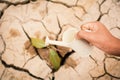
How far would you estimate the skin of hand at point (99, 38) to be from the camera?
5.20 feet

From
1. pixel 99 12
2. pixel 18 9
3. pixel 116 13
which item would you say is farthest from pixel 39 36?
pixel 116 13

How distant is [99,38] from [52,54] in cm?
60

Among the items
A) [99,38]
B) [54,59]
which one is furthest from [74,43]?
[54,59]

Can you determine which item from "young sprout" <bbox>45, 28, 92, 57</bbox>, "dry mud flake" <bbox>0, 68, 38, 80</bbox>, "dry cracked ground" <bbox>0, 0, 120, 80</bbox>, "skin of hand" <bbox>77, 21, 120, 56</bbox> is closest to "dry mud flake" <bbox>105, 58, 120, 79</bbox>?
Answer: "dry cracked ground" <bbox>0, 0, 120, 80</bbox>

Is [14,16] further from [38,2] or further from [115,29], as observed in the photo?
[115,29]

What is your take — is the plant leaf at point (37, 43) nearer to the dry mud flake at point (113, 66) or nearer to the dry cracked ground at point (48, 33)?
the dry cracked ground at point (48, 33)

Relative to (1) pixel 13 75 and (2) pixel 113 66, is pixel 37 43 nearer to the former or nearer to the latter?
(1) pixel 13 75

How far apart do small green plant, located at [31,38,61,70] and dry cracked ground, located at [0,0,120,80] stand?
51 millimetres

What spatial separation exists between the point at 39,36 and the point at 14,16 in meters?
0.30

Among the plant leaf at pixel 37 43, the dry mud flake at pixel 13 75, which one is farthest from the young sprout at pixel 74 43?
the dry mud flake at pixel 13 75

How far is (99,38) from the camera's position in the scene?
1.59m

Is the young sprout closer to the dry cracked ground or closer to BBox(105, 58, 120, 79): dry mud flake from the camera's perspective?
the dry cracked ground

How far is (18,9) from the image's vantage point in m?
2.24

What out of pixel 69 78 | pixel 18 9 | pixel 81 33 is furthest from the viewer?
pixel 18 9
